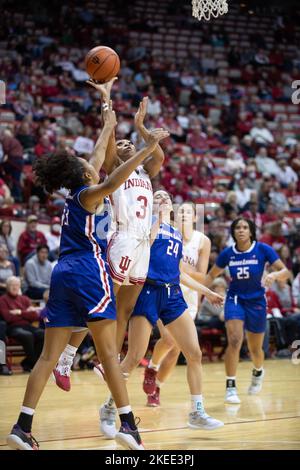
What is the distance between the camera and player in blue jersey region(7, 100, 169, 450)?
5320 millimetres

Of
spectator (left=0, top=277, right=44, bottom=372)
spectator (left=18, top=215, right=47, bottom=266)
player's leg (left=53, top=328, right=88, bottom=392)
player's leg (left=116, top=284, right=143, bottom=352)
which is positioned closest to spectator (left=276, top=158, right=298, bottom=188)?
spectator (left=18, top=215, right=47, bottom=266)

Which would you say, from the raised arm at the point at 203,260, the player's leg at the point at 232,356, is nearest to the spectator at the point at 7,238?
the player's leg at the point at 232,356

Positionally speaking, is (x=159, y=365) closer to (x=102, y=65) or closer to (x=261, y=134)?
(x=102, y=65)

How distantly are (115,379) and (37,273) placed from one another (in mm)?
7346

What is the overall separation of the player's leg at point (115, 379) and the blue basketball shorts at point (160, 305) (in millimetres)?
1539

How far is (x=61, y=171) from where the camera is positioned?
5488 millimetres

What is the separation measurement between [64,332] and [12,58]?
46.7ft

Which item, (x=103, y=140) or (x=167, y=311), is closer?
(x=103, y=140)

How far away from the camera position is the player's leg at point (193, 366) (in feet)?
21.2

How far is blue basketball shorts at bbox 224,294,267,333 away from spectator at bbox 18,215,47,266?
4796 mm

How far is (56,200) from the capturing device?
1465 cm

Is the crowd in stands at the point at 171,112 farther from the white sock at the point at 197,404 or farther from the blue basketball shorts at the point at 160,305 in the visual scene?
the white sock at the point at 197,404

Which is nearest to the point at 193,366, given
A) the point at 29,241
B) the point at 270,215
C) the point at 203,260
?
the point at 203,260
